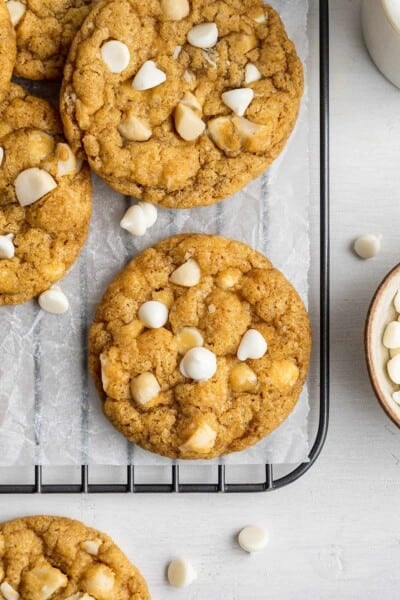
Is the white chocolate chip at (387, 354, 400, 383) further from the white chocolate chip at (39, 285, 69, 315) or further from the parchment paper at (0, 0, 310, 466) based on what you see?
the white chocolate chip at (39, 285, 69, 315)

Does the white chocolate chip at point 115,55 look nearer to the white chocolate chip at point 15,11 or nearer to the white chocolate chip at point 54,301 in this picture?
the white chocolate chip at point 15,11

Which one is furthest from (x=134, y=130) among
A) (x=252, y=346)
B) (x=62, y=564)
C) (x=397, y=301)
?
(x=62, y=564)

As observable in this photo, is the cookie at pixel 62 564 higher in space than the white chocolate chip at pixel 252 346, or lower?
lower

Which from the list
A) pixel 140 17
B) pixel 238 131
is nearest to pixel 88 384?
pixel 238 131

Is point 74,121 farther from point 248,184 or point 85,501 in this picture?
point 85,501

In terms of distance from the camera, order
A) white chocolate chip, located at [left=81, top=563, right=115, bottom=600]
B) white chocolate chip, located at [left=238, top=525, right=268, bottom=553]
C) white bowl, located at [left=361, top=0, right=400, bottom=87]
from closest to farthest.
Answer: white bowl, located at [left=361, top=0, right=400, bottom=87] → white chocolate chip, located at [left=81, top=563, right=115, bottom=600] → white chocolate chip, located at [left=238, top=525, right=268, bottom=553]

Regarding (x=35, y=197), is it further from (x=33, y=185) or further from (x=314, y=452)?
(x=314, y=452)

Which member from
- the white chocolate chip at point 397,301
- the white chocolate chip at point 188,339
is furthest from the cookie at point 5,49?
the white chocolate chip at point 397,301

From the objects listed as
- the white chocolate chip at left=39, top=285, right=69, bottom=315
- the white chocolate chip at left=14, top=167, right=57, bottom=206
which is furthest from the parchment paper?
the white chocolate chip at left=14, top=167, right=57, bottom=206
